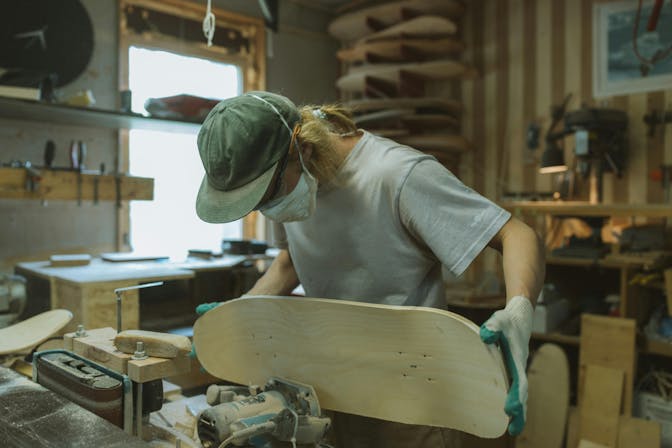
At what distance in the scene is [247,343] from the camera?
118 cm

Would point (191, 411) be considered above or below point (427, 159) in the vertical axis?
below

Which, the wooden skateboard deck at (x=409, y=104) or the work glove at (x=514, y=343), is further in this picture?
the wooden skateboard deck at (x=409, y=104)

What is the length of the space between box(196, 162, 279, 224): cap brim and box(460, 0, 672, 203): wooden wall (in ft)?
9.99

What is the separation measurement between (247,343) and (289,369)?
0.37ft

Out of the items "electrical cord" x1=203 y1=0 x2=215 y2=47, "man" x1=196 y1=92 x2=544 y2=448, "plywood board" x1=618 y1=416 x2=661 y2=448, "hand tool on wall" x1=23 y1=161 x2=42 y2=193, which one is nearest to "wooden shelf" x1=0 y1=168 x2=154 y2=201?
"hand tool on wall" x1=23 y1=161 x2=42 y2=193

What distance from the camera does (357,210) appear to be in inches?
48.6

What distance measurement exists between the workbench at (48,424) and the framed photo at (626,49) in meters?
3.49

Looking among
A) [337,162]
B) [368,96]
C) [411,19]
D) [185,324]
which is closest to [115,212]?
[185,324]

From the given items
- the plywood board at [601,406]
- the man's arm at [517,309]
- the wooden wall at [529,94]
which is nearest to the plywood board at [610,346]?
the plywood board at [601,406]

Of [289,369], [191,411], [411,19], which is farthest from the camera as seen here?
[411,19]

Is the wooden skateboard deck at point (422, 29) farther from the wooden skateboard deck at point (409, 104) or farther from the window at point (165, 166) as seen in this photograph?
the window at point (165, 166)

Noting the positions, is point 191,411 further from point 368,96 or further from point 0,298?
point 368,96

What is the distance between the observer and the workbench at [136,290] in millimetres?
2008

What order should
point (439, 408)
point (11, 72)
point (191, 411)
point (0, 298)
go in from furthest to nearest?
point (11, 72)
point (0, 298)
point (191, 411)
point (439, 408)
